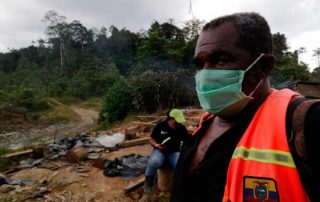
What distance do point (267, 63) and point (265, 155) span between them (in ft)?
1.48

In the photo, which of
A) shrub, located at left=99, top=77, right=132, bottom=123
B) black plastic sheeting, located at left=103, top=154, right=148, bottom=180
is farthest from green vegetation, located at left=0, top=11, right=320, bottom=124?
black plastic sheeting, located at left=103, top=154, right=148, bottom=180

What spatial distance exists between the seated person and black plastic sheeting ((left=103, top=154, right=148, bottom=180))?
1363 millimetres

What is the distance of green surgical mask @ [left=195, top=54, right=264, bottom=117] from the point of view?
1.35 metres

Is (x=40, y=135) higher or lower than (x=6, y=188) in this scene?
lower

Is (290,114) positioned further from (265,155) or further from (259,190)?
(259,190)

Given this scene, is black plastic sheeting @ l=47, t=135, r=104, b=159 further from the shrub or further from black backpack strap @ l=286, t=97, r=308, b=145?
black backpack strap @ l=286, t=97, r=308, b=145

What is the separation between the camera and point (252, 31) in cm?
130

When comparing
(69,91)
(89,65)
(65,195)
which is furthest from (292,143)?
(89,65)

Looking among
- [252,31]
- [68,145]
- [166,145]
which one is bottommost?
[68,145]

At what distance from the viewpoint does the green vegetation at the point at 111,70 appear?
605 inches

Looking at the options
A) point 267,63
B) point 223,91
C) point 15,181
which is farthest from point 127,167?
point 267,63

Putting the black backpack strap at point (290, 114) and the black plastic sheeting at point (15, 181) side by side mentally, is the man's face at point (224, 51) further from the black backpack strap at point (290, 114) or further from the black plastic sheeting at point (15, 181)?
the black plastic sheeting at point (15, 181)

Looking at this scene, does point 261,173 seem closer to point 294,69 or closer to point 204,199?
point 204,199

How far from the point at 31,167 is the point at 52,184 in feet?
4.94
